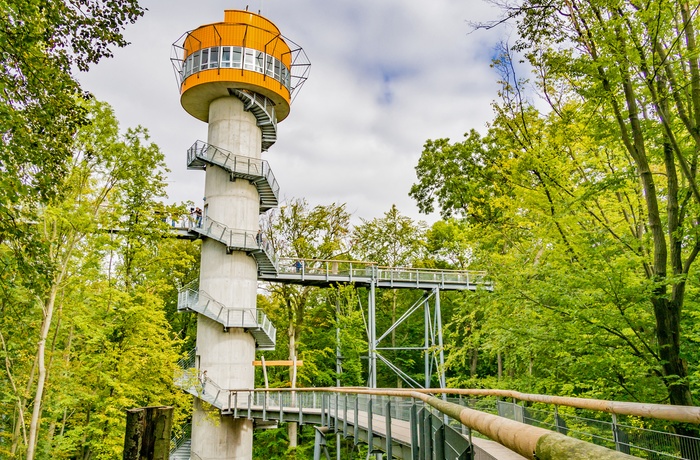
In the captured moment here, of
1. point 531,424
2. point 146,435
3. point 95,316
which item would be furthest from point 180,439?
point 531,424

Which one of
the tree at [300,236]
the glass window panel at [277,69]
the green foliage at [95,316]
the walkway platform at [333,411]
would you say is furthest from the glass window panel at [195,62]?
the walkway platform at [333,411]

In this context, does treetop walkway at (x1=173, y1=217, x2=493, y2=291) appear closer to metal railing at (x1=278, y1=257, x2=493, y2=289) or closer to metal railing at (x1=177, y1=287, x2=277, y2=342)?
metal railing at (x1=278, y1=257, x2=493, y2=289)

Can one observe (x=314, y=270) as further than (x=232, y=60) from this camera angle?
Yes

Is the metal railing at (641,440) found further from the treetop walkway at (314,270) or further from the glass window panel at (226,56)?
the glass window panel at (226,56)

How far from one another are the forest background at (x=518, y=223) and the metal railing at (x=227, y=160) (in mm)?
4967

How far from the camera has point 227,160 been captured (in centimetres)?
2289

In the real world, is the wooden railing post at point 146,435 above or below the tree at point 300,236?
below

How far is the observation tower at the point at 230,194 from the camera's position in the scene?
2195 cm

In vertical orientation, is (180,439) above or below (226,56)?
below

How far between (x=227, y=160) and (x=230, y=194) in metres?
1.51

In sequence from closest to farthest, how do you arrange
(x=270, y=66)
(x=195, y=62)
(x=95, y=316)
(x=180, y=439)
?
1. (x=95, y=316)
2. (x=180, y=439)
3. (x=195, y=62)
4. (x=270, y=66)

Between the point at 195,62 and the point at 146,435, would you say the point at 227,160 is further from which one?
the point at 146,435

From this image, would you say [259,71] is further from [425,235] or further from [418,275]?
[425,235]

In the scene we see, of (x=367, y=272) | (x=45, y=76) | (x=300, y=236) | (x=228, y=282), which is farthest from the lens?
(x=300, y=236)
